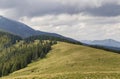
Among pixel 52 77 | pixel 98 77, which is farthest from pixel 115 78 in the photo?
pixel 52 77

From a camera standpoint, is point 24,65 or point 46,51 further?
point 46,51

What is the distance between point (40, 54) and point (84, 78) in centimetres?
13860

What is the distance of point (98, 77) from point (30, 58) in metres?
137

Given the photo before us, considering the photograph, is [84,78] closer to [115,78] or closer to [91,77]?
[91,77]

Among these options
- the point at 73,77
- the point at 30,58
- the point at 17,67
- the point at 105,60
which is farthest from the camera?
the point at 30,58

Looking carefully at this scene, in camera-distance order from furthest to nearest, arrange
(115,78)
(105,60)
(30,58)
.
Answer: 1. (30,58)
2. (105,60)
3. (115,78)

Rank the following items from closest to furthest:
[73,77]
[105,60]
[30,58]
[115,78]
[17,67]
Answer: [115,78]
[73,77]
[105,60]
[17,67]
[30,58]

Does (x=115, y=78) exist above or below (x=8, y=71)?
above

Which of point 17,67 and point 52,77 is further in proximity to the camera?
point 17,67

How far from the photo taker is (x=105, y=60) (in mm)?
120188

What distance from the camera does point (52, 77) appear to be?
55.3 metres

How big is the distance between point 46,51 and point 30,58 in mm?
15815

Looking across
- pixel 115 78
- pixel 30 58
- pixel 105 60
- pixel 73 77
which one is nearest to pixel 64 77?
pixel 73 77

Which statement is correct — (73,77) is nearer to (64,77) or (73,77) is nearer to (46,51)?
(64,77)
